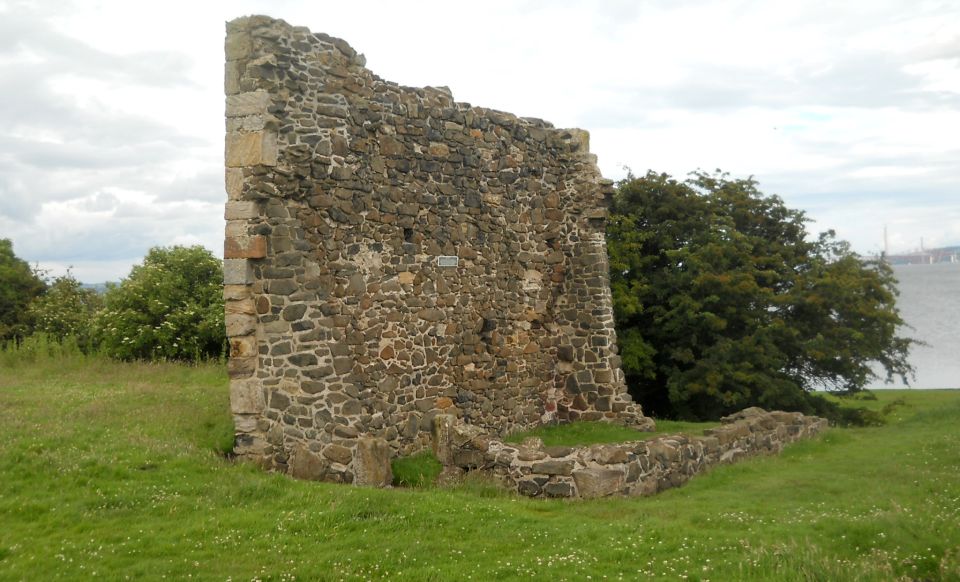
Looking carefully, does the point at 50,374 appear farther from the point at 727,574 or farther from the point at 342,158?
the point at 727,574

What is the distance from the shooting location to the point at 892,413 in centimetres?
2620

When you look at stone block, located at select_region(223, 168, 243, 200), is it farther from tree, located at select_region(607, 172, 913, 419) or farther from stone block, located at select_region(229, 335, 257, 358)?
tree, located at select_region(607, 172, 913, 419)

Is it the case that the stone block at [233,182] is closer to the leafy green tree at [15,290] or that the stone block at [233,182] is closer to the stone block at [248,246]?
the stone block at [248,246]

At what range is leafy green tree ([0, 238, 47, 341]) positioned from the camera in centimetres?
2652

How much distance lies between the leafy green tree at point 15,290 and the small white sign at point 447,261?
1831 cm

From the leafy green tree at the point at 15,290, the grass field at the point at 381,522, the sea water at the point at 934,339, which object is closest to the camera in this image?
the grass field at the point at 381,522

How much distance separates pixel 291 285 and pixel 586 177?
879cm

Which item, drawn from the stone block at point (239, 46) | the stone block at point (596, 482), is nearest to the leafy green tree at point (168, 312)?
the stone block at point (239, 46)

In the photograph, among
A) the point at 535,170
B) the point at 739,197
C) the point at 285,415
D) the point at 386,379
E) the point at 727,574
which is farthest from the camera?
the point at 739,197

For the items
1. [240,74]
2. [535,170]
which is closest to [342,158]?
[240,74]

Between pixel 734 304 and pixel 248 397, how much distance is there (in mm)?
15348

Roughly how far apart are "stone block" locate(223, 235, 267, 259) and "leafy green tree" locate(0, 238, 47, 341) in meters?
18.4

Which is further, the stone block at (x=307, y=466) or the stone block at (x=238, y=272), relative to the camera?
the stone block at (x=238, y=272)

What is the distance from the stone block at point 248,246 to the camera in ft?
37.6
